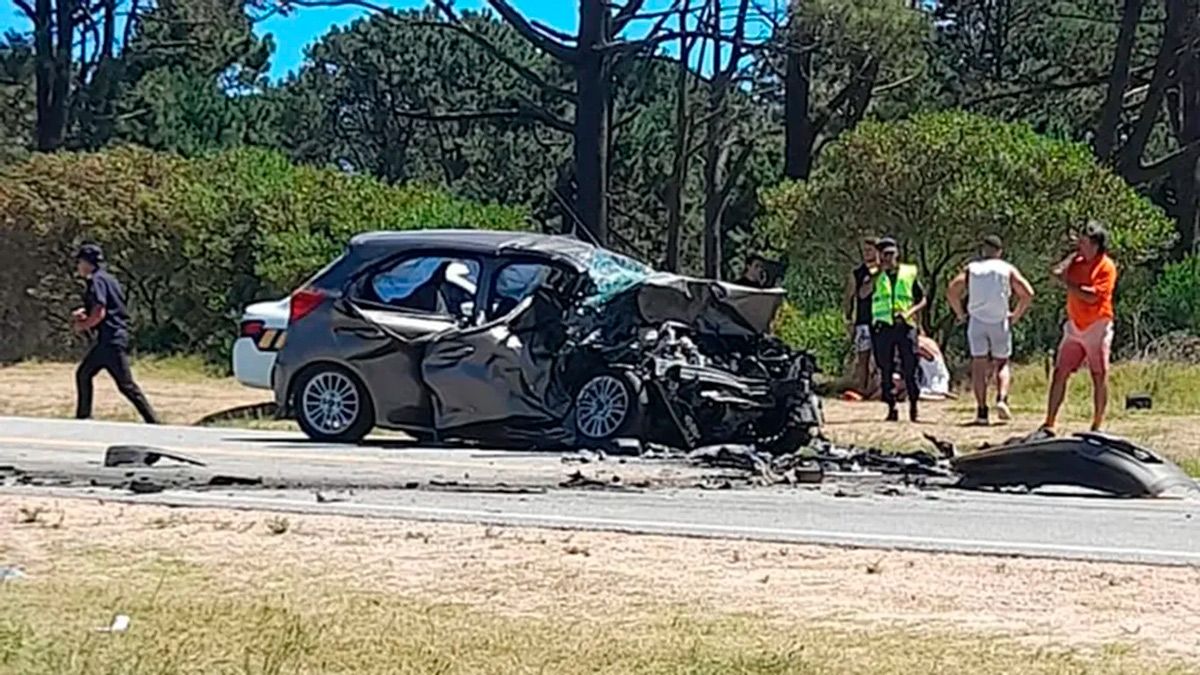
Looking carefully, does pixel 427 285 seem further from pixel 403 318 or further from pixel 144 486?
pixel 144 486

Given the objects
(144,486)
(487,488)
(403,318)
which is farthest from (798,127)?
(144,486)

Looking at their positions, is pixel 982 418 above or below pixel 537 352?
below

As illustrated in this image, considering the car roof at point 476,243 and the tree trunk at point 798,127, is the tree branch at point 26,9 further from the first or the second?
the car roof at point 476,243

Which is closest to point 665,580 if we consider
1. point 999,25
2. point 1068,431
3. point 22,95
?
point 1068,431

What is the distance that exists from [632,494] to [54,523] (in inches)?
144

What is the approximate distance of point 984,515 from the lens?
10852 mm

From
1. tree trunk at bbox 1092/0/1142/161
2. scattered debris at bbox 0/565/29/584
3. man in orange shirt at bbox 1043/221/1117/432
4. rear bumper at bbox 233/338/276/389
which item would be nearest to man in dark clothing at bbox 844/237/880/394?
man in orange shirt at bbox 1043/221/1117/432

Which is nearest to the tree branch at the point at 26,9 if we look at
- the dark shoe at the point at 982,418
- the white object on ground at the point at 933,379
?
the white object on ground at the point at 933,379

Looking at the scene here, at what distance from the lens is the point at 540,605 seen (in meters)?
7.68

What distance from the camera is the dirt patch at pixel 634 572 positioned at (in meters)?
7.49

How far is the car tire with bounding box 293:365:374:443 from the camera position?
1555 centimetres

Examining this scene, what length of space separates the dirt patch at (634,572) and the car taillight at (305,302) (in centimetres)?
552

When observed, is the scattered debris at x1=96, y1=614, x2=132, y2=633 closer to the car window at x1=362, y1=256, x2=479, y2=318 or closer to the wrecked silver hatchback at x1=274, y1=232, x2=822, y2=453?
the wrecked silver hatchback at x1=274, y1=232, x2=822, y2=453

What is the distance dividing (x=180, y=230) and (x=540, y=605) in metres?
20.8
